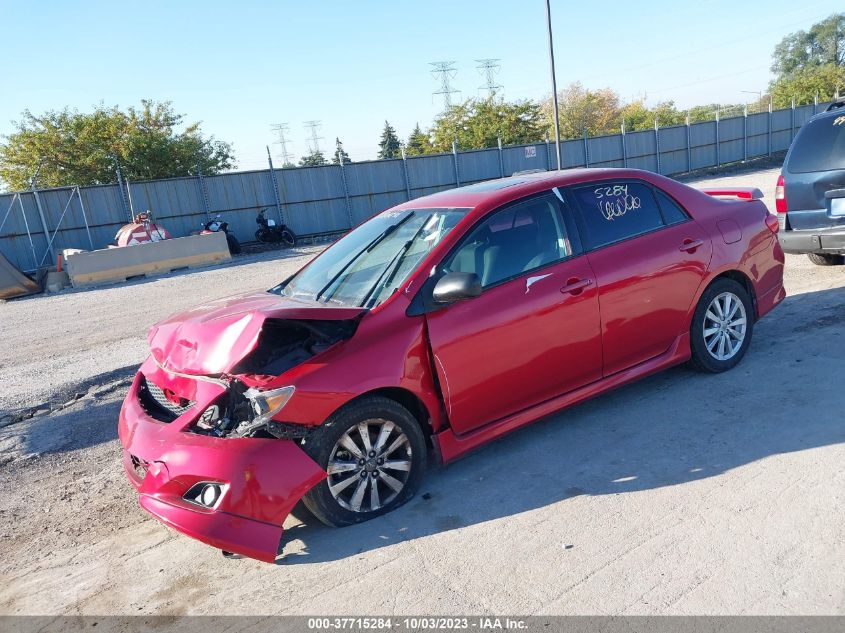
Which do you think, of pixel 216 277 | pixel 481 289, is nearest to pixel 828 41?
pixel 216 277

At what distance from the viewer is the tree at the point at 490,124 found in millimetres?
45688

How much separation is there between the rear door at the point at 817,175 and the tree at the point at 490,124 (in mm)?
38462

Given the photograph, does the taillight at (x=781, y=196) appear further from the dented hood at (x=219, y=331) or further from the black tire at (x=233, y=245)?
the black tire at (x=233, y=245)

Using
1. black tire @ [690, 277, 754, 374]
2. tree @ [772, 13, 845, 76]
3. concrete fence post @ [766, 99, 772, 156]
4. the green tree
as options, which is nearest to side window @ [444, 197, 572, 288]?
black tire @ [690, 277, 754, 374]

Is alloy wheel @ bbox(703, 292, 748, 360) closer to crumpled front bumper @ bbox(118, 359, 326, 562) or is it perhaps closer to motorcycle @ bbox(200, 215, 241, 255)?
crumpled front bumper @ bbox(118, 359, 326, 562)

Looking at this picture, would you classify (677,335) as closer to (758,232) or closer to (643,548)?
(758,232)

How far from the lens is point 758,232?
5.26 meters

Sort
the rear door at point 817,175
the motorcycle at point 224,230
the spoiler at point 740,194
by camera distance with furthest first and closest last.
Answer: the motorcycle at point 224,230
the rear door at point 817,175
the spoiler at point 740,194

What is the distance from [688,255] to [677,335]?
1.92ft

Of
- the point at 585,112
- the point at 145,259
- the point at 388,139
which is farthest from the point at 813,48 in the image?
the point at 145,259

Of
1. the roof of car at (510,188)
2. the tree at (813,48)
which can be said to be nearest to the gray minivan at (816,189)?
the roof of car at (510,188)

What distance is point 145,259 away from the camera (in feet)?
57.0

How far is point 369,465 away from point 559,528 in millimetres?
1048

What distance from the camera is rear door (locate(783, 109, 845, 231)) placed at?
279 inches
